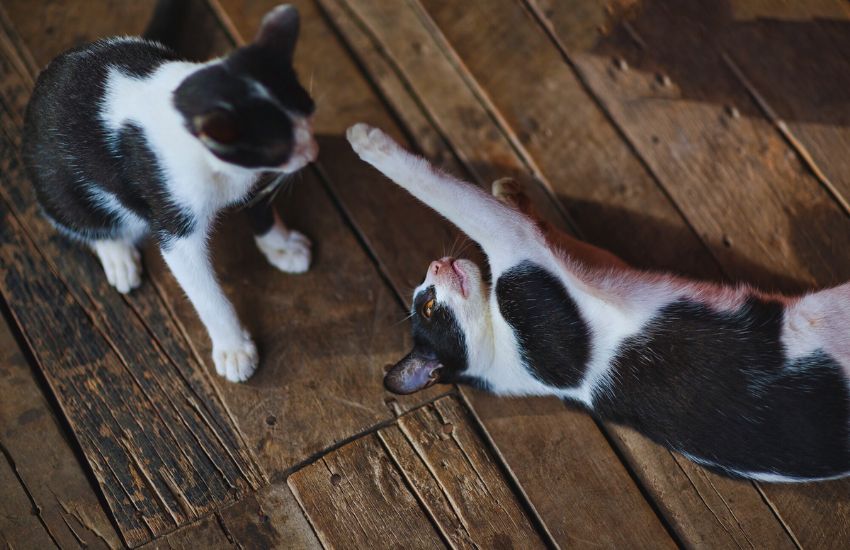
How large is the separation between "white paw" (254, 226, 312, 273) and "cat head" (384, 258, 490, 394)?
39 centimetres

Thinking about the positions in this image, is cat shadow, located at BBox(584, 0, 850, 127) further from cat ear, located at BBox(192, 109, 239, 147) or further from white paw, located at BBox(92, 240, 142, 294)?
white paw, located at BBox(92, 240, 142, 294)

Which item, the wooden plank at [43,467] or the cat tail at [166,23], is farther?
the cat tail at [166,23]

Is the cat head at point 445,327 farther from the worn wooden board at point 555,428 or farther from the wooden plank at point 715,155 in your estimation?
the wooden plank at point 715,155

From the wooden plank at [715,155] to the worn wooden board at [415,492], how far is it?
0.94m

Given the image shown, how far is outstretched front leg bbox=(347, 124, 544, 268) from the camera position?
5.54ft

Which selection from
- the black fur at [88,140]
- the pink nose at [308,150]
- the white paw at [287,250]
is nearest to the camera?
the pink nose at [308,150]

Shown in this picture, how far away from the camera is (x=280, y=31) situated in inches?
57.5

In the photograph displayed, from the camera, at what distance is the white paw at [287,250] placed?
1.93m

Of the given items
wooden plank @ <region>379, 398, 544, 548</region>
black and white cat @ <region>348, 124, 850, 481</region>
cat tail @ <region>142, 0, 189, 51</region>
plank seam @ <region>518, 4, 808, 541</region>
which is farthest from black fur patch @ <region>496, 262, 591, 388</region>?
cat tail @ <region>142, 0, 189, 51</region>

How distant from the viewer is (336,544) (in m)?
1.84

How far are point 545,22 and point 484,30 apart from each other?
195 millimetres

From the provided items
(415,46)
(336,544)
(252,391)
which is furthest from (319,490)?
(415,46)

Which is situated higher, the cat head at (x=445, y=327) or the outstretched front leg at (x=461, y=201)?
the outstretched front leg at (x=461, y=201)

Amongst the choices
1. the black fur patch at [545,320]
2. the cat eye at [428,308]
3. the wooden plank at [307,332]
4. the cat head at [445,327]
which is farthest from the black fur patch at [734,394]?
the wooden plank at [307,332]
